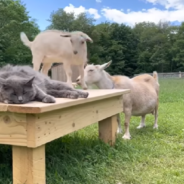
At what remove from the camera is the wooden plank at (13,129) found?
1648 millimetres

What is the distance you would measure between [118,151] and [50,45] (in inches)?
57.2

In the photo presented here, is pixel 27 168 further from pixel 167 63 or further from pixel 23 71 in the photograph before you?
pixel 167 63

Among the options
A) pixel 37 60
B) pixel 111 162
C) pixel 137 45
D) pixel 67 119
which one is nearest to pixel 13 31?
pixel 37 60

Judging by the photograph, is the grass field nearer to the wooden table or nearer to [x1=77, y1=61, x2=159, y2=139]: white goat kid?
the wooden table

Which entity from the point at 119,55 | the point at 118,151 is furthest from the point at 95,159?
the point at 119,55

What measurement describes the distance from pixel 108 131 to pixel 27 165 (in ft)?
5.27

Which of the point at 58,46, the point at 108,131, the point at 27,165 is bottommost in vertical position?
the point at 108,131

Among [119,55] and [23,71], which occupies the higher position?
[119,55]

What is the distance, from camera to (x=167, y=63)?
42375 mm

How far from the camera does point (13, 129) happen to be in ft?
5.51

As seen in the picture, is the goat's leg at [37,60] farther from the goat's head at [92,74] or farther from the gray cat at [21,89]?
the goat's head at [92,74]

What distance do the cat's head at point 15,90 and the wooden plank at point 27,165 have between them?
0.32 metres

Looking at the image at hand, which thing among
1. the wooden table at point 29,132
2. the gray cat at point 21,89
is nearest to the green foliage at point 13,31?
the gray cat at point 21,89

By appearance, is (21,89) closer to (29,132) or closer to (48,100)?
(48,100)
